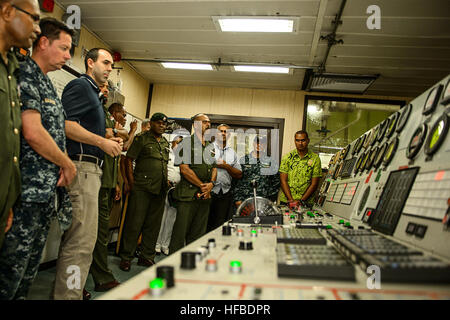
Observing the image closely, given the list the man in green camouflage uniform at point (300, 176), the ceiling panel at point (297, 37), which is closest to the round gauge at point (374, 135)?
the ceiling panel at point (297, 37)

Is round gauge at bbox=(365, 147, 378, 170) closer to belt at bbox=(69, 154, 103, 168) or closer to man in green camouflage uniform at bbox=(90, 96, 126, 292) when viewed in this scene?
belt at bbox=(69, 154, 103, 168)

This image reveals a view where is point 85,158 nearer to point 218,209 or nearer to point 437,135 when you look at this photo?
point 437,135

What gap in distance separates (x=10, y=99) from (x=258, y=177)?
295 centimetres

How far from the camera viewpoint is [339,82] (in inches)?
184

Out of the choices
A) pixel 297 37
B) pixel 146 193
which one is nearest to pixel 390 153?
pixel 146 193

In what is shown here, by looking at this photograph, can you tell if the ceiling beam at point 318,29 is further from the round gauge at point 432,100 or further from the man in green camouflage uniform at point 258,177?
the round gauge at point 432,100

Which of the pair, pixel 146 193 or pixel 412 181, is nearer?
pixel 412 181

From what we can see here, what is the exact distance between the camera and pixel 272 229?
51.7 inches

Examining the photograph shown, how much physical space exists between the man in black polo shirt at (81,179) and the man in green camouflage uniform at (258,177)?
7.05 feet

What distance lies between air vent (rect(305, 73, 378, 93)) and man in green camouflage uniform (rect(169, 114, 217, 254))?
2.23m

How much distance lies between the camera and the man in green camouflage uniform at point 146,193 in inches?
121
